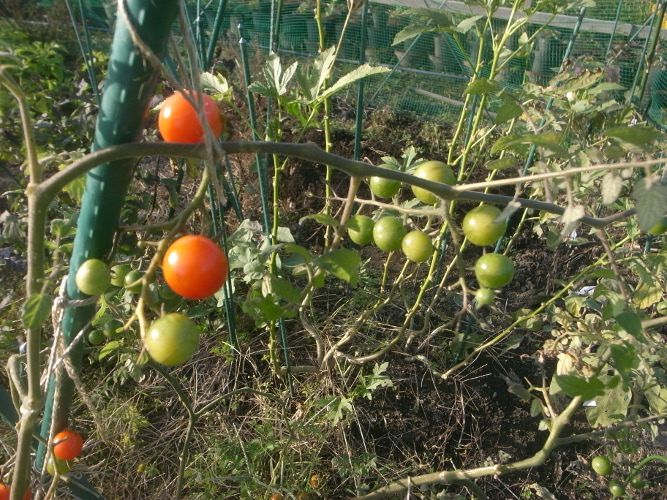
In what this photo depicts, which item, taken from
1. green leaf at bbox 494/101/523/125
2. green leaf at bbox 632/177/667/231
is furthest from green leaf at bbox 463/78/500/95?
green leaf at bbox 632/177/667/231

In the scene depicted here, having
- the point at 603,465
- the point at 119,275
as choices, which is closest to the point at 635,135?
the point at 119,275

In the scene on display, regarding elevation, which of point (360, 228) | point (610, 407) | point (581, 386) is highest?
point (360, 228)

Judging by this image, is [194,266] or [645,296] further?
[645,296]

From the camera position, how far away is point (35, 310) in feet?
2.00

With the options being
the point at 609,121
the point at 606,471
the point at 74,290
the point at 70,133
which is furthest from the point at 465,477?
the point at 70,133

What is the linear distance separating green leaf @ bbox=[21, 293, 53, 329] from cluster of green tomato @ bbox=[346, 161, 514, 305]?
45 cm

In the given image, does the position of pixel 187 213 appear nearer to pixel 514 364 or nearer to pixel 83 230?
pixel 83 230

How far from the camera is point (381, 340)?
1808mm

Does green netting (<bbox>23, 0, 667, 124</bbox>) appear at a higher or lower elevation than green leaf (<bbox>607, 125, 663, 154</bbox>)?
lower

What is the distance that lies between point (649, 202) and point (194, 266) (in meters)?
0.51

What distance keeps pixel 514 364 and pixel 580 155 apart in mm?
842

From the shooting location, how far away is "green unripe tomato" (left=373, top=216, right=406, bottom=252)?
83 cm

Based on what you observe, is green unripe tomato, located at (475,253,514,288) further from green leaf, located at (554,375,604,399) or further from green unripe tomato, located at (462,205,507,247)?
green leaf, located at (554,375,604,399)

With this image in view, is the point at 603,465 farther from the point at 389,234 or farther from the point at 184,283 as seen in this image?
the point at 184,283
